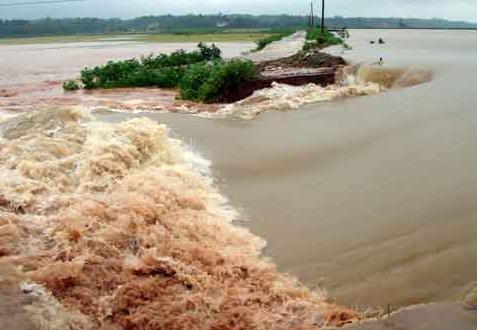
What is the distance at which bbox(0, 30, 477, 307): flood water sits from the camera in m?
5.23

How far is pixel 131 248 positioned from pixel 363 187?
2966 millimetres

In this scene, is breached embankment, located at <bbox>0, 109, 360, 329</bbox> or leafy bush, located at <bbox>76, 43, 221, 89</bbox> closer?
breached embankment, located at <bbox>0, 109, 360, 329</bbox>

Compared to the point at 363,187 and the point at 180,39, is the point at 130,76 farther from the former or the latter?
the point at 180,39

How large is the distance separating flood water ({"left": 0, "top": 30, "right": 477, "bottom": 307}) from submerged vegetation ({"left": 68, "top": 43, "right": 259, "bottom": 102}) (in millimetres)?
3836

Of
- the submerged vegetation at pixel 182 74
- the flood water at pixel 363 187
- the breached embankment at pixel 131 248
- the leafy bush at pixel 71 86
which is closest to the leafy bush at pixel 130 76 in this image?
the submerged vegetation at pixel 182 74

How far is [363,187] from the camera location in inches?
290

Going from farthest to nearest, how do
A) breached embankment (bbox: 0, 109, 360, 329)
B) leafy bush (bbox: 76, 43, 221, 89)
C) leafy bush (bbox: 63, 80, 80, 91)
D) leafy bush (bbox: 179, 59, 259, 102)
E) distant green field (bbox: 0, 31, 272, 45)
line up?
distant green field (bbox: 0, 31, 272, 45) → leafy bush (bbox: 76, 43, 221, 89) → leafy bush (bbox: 63, 80, 80, 91) → leafy bush (bbox: 179, 59, 259, 102) → breached embankment (bbox: 0, 109, 360, 329)

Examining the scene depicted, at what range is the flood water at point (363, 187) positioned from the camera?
17.2 feet

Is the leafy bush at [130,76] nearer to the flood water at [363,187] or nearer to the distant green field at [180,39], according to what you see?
the flood water at [363,187]

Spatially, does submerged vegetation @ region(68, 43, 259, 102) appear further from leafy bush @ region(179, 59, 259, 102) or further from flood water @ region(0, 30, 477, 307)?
flood water @ region(0, 30, 477, 307)

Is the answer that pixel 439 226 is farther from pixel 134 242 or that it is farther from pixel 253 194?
pixel 134 242

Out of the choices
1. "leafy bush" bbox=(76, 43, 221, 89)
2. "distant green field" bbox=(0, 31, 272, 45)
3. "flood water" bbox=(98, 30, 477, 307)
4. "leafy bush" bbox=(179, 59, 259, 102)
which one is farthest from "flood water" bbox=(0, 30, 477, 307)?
"distant green field" bbox=(0, 31, 272, 45)

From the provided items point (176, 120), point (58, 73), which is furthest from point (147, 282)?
point (58, 73)

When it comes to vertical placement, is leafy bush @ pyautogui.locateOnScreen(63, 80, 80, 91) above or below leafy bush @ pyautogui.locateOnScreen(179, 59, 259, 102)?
below
